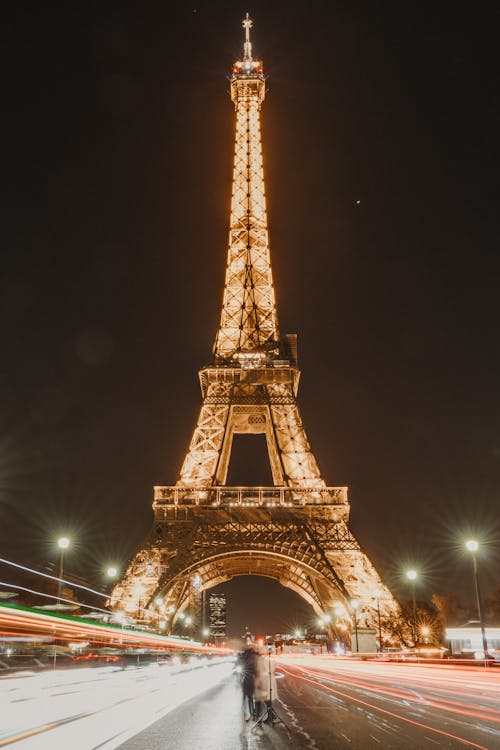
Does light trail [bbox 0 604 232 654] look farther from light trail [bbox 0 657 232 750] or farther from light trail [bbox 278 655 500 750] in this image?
light trail [bbox 278 655 500 750]

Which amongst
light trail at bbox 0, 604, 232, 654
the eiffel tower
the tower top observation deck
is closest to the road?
light trail at bbox 0, 604, 232, 654

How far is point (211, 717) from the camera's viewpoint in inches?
488

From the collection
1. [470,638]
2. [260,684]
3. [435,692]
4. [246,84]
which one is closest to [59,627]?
[260,684]

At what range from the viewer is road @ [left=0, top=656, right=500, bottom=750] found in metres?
9.07

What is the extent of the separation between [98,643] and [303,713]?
479cm

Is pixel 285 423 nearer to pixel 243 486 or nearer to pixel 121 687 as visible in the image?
pixel 243 486

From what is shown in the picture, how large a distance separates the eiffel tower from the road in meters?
29.5

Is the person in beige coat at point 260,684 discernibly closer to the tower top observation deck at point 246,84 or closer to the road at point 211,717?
the road at point 211,717

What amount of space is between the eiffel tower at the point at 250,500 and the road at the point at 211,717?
29.5m

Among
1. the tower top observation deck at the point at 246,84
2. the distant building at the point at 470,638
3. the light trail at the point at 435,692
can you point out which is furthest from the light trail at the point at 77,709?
the tower top observation deck at the point at 246,84

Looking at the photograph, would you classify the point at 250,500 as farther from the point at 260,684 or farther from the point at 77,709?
the point at 260,684

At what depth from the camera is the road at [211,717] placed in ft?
29.8

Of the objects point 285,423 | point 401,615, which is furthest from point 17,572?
point 401,615

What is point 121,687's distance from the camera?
1530 centimetres
